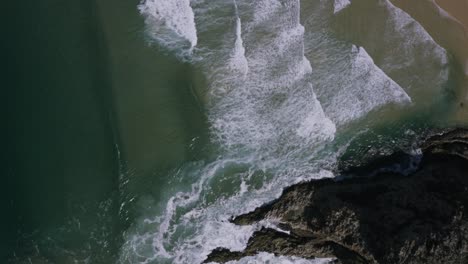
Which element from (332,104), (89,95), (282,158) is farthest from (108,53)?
(332,104)

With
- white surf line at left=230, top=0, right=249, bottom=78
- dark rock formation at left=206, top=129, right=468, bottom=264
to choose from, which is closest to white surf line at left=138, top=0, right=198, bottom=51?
white surf line at left=230, top=0, right=249, bottom=78

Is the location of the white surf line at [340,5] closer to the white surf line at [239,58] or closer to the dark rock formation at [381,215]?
the white surf line at [239,58]

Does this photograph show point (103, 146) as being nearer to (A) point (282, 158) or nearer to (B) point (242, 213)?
(B) point (242, 213)

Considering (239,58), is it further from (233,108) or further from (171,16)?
(171,16)

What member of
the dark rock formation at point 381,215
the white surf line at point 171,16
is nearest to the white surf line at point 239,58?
the white surf line at point 171,16

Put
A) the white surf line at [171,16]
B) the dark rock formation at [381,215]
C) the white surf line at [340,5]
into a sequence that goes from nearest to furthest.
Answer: the dark rock formation at [381,215]
the white surf line at [171,16]
the white surf line at [340,5]

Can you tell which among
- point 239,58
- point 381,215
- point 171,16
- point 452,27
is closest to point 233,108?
point 239,58

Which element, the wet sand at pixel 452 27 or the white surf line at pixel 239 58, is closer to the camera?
the white surf line at pixel 239 58
